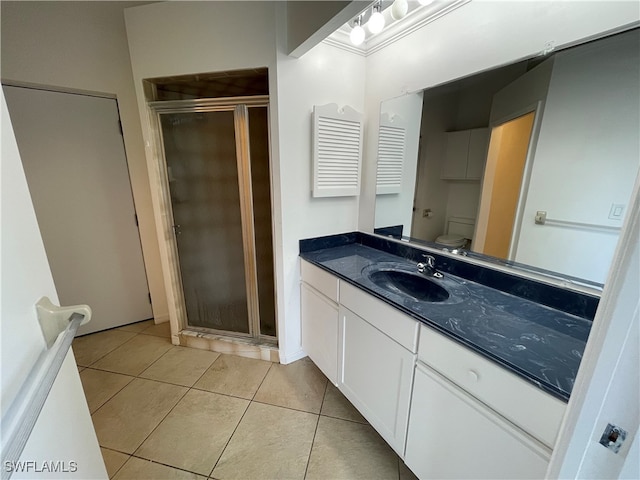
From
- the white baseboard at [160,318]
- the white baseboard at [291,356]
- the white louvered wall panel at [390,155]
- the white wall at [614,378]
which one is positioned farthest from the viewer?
the white baseboard at [160,318]

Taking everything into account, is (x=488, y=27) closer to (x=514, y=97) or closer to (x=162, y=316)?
(x=514, y=97)

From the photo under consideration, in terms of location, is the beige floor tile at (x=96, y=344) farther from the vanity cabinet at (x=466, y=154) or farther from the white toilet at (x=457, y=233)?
the vanity cabinet at (x=466, y=154)

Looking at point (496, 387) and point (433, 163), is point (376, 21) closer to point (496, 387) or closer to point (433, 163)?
point (433, 163)

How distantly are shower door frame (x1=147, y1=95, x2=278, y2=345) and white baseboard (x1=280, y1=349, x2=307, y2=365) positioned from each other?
138 millimetres

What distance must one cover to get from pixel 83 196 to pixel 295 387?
2.28 m

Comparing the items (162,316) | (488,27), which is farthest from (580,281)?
(162,316)

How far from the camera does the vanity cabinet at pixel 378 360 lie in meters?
1.13

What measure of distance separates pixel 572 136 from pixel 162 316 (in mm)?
3223

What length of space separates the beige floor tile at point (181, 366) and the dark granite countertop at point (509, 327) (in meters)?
1.36

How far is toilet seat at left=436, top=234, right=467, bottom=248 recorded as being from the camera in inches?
57.2

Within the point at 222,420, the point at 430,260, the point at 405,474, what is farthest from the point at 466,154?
the point at 222,420

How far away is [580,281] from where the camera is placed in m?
1.04

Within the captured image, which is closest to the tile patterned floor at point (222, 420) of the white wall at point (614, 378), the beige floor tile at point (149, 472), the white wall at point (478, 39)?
the beige floor tile at point (149, 472)

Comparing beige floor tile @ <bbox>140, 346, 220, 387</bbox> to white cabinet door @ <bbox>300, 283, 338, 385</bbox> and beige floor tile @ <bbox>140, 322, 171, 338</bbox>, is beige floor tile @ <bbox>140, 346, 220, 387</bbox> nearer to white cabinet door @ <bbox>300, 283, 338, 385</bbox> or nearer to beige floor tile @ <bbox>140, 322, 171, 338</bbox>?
beige floor tile @ <bbox>140, 322, 171, 338</bbox>
